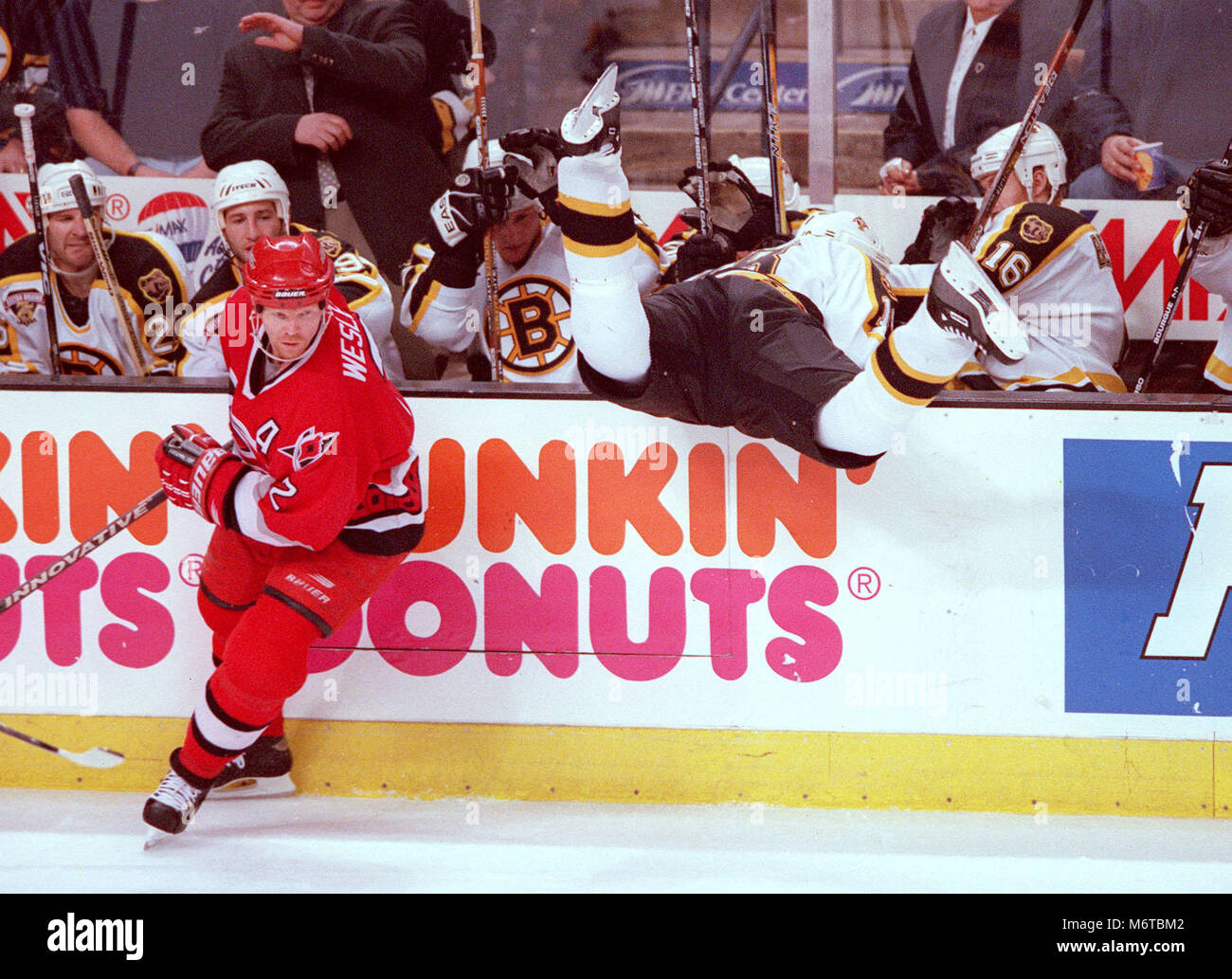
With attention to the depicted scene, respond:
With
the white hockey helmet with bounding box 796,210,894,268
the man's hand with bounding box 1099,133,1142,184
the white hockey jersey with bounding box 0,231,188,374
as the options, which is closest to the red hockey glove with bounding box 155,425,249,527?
the white hockey jersey with bounding box 0,231,188,374

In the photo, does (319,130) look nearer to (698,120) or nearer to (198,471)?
(698,120)

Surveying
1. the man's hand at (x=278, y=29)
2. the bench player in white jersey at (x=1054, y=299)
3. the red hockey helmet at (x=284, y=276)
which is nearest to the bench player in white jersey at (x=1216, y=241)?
the bench player in white jersey at (x=1054, y=299)

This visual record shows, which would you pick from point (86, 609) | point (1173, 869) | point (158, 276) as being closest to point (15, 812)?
point (86, 609)

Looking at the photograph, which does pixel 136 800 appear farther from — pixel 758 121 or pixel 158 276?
pixel 758 121

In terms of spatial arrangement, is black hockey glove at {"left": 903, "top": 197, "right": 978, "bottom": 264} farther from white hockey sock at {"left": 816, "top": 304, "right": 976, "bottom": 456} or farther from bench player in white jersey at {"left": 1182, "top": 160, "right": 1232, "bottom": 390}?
white hockey sock at {"left": 816, "top": 304, "right": 976, "bottom": 456}

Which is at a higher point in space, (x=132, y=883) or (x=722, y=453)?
(x=722, y=453)

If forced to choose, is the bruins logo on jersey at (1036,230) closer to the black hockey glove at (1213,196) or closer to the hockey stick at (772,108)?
the black hockey glove at (1213,196)

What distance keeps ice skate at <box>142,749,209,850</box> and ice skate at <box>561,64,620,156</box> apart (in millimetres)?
1355

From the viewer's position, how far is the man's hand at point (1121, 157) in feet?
10.8

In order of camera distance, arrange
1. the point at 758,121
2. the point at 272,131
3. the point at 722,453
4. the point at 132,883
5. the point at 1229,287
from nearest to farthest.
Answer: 1. the point at 132,883
2. the point at 722,453
3. the point at 1229,287
4. the point at 272,131
5. the point at 758,121

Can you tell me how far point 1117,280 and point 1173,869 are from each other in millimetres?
1593

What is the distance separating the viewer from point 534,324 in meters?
3.13

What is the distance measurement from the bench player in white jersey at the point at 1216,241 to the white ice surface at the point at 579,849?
1.08 metres

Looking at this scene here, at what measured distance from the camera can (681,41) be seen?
3.38m
